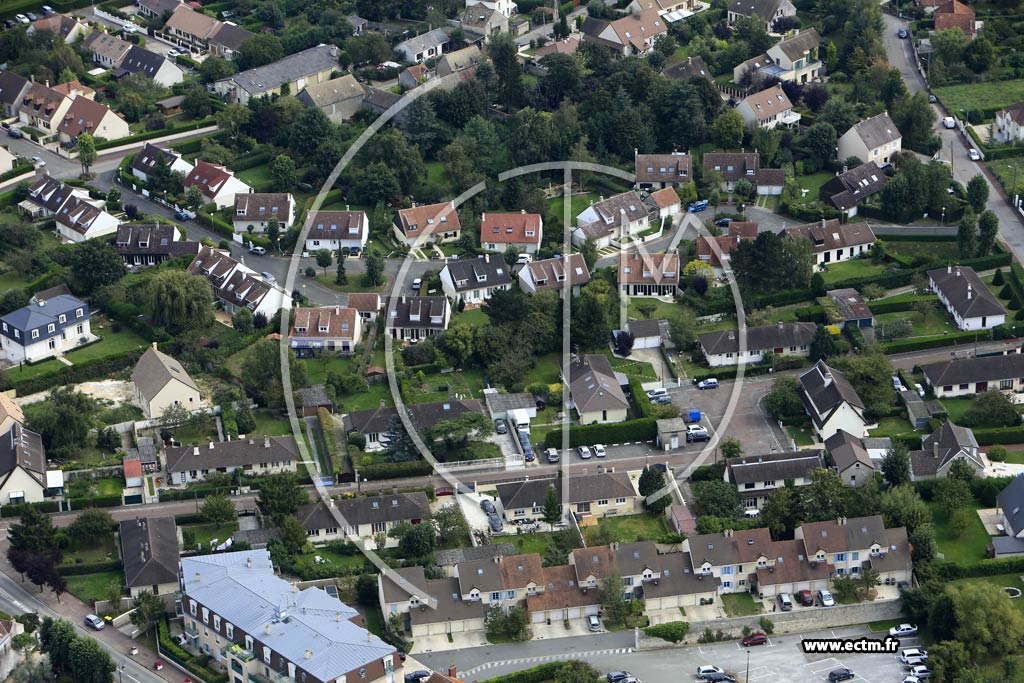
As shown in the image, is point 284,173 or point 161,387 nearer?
point 161,387

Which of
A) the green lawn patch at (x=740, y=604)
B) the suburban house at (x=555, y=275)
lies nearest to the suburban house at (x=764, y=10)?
the suburban house at (x=555, y=275)

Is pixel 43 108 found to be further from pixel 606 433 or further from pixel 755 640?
pixel 755 640

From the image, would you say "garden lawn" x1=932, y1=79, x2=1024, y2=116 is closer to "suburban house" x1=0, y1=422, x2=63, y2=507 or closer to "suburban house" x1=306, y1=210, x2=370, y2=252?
"suburban house" x1=306, y1=210, x2=370, y2=252

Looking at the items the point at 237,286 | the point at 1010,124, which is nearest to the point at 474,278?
the point at 237,286

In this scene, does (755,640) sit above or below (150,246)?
below

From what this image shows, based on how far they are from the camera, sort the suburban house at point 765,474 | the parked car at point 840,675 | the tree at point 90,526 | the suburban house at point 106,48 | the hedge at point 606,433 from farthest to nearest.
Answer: the suburban house at point 106,48, the hedge at point 606,433, the suburban house at point 765,474, the tree at point 90,526, the parked car at point 840,675

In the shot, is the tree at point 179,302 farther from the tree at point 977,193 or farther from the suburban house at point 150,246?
the tree at point 977,193

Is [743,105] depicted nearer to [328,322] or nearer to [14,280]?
[328,322]
